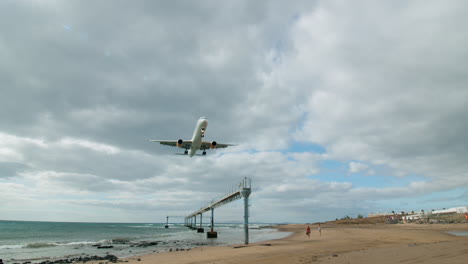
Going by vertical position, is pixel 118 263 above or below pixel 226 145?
below

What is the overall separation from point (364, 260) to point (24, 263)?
31.1 meters

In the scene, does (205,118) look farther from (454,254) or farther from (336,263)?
(454,254)

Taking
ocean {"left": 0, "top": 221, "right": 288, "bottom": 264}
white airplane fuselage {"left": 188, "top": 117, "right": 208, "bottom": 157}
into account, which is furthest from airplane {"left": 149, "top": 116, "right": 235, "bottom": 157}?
ocean {"left": 0, "top": 221, "right": 288, "bottom": 264}

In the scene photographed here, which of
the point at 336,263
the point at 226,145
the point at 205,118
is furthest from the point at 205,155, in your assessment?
the point at 336,263

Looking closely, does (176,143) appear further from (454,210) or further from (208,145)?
(454,210)

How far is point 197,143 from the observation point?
41.2 m

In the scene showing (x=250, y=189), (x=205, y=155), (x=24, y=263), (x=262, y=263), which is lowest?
(x=24, y=263)

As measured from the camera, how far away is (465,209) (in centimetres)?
7425

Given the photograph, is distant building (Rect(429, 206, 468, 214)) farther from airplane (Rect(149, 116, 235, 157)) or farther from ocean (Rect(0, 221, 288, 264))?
airplane (Rect(149, 116, 235, 157))

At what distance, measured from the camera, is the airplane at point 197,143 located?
38.5 metres

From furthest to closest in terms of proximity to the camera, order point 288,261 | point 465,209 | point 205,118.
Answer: point 465,209, point 205,118, point 288,261

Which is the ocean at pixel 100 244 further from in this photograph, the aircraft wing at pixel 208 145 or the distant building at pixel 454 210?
the distant building at pixel 454 210

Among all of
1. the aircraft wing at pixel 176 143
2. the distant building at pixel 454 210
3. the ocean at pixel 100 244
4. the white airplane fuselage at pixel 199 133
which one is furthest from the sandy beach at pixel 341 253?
the distant building at pixel 454 210

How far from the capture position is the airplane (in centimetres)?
3847
